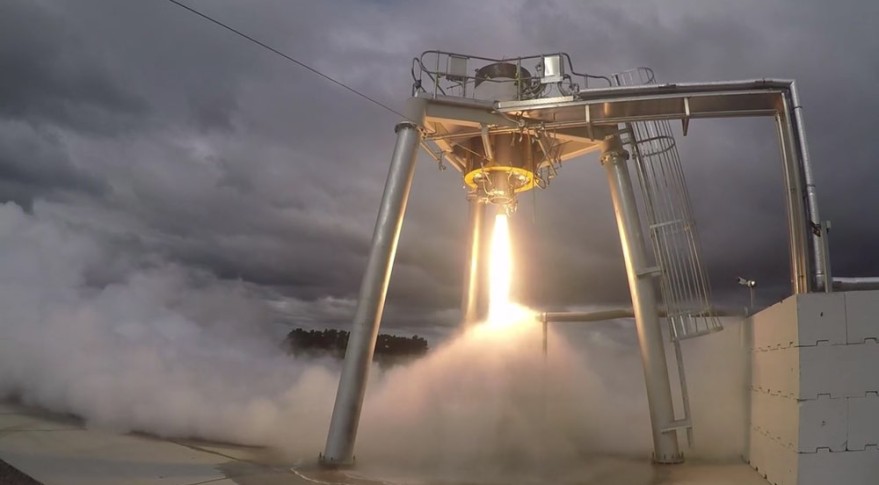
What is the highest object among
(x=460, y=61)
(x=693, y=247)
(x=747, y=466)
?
(x=460, y=61)

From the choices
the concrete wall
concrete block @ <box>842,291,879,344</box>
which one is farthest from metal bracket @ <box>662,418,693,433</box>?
concrete block @ <box>842,291,879,344</box>

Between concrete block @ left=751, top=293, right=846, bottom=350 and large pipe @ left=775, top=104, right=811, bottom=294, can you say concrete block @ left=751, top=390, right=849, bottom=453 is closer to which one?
concrete block @ left=751, top=293, right=846, bottom=350

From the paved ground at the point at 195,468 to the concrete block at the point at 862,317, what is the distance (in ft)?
14.2

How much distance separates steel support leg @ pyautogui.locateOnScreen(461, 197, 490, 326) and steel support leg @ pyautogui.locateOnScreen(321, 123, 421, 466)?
7680 mm

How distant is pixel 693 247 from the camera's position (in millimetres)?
15961

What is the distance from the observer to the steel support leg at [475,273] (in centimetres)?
2323

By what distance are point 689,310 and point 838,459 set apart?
6066mm

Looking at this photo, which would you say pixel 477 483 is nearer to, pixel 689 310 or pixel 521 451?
pixel 521 451

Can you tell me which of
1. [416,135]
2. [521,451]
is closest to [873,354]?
[521,451]

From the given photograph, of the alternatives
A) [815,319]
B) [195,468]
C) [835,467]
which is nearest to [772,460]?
[835,467]

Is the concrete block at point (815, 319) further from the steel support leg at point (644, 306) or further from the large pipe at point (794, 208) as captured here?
the steel support leg at point (644, 306)

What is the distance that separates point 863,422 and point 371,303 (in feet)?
34.7

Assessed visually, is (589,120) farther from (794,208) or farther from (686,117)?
(794,208)

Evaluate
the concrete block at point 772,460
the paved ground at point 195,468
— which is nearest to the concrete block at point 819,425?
the concrete block at point 772,460
